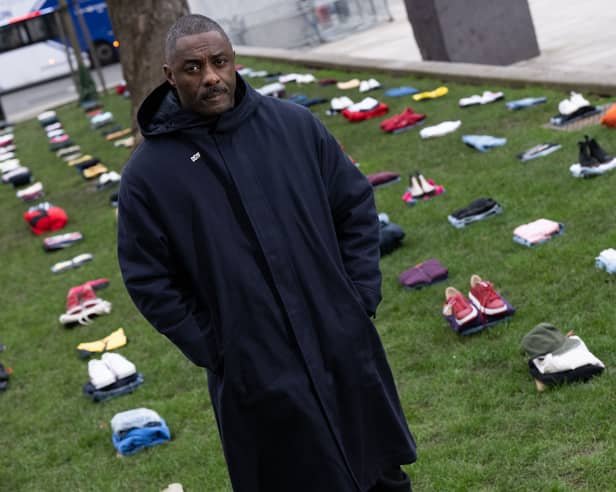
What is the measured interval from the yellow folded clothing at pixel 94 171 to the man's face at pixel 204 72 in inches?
471

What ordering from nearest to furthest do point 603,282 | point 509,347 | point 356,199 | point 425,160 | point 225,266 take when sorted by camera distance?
point 225,266
point 356,199
point 509,347
point 603,282
point 425,160

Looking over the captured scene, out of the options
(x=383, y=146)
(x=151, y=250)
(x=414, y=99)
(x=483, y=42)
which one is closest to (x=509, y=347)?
(x=151, y=250)

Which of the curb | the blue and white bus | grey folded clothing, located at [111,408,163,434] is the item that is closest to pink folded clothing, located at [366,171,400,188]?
the curb

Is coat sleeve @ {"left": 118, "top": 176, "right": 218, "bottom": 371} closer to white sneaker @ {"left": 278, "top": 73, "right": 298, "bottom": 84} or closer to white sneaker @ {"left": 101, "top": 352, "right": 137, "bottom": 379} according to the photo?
white sneaker @ {"left": 101, "top": 352, "right": 137, "bottom": 379}

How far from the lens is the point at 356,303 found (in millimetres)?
3387

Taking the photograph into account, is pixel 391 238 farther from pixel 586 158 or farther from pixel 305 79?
pixel 305 79

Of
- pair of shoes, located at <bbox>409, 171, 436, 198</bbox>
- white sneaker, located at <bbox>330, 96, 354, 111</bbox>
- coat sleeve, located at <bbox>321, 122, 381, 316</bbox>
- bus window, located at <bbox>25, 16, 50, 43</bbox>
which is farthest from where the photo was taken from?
bus window, located at <bbox>25, 16, 50, 43</bbox>

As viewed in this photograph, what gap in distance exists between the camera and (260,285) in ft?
10.8

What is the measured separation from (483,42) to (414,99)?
2272 mm

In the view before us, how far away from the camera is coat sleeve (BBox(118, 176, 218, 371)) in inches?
132

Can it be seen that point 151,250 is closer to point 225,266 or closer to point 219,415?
point 225,266

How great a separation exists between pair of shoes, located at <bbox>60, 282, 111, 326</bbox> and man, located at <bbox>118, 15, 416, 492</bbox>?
5.67 m

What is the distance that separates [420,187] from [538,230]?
2017 mm

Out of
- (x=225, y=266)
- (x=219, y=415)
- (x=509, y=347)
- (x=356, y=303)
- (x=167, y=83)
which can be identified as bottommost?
(x=509, y=347)
